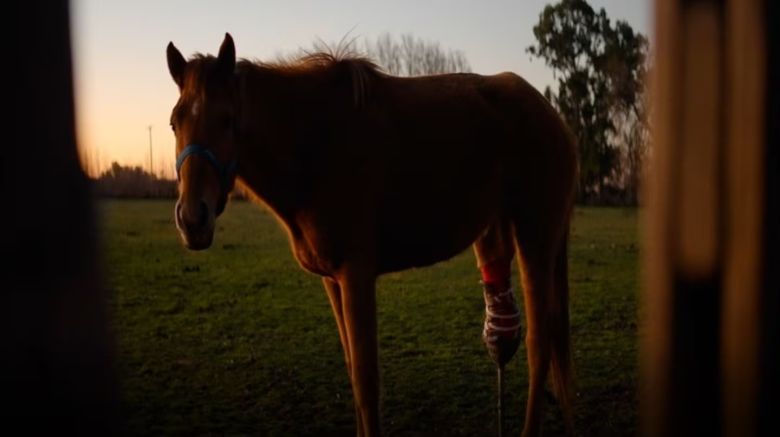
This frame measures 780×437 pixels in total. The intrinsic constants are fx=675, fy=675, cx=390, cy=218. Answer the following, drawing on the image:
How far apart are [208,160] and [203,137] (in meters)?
0.11

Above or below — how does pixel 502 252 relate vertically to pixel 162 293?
above

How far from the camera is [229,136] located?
10.4ft

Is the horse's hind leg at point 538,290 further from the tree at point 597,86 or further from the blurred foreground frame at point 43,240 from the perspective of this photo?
the tree at point 597,86

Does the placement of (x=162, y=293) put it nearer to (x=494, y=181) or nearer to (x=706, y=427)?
(x=494, y=181)

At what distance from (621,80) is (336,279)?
55.5ft

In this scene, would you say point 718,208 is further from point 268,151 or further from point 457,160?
point 457,160

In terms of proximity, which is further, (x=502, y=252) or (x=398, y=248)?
(x=502, y=252)

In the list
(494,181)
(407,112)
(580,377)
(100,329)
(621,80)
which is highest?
(621,80)

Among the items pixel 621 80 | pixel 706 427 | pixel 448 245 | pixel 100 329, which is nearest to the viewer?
pixel 100 329

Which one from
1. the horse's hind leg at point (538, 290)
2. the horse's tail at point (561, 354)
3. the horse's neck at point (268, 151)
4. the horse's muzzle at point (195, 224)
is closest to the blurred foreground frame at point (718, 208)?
the horse's muzzle at point (195, 224)

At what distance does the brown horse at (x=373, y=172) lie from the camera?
3.17 metres

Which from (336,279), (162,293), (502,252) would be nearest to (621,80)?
(162,293)

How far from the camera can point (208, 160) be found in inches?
120

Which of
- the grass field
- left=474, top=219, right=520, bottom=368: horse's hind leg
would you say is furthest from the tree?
left=474, top=219, right=520, bottom=368: horse's hind leg
